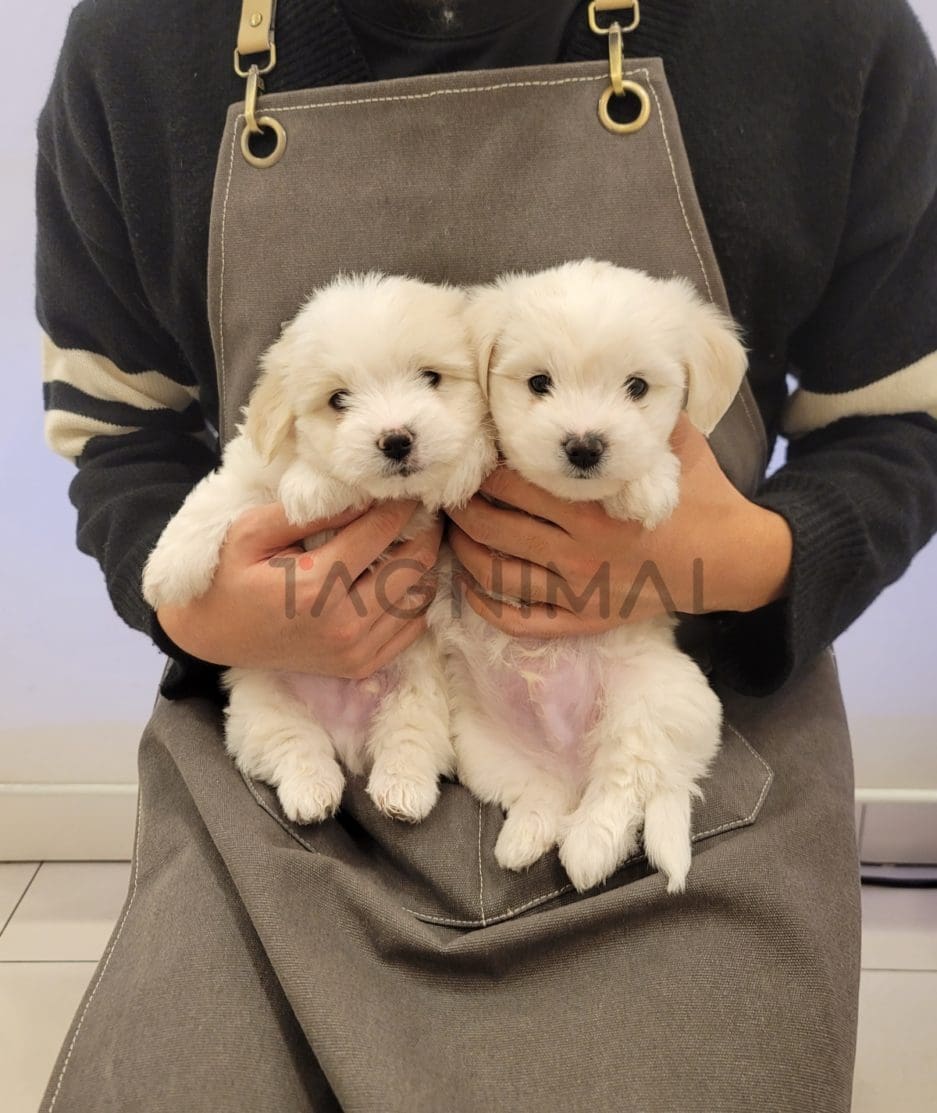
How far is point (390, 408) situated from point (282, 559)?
9.3 inches

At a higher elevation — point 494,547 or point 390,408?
point 390,408

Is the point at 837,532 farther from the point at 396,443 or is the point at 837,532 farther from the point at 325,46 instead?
the point at 325,46

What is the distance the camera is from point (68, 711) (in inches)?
88.7

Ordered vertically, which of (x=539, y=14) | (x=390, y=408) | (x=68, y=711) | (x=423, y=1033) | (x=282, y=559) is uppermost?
(x=539, y=14)

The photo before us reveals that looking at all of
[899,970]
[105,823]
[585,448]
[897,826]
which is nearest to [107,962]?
[585,448]

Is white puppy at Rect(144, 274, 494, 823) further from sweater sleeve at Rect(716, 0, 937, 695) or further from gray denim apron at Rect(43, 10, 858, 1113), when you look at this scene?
sweater sleeve at Rect(716, 0, 937, 695)

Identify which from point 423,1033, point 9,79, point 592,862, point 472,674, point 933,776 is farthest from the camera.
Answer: point 933,776

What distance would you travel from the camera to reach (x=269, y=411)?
1.12 m

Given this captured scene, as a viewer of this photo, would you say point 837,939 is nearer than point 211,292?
Yes

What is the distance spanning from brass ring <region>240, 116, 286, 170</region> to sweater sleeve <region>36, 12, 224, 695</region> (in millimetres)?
221

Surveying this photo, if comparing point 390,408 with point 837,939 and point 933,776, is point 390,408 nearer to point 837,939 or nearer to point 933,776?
point 837,939

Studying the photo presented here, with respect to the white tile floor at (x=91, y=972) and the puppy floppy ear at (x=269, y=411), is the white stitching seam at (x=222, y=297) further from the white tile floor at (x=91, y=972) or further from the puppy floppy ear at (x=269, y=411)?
the white tile floor at (x=91, y=972)

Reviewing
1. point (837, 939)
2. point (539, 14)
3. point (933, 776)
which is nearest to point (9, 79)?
point (539, 14)

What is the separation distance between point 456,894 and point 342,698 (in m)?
0.33
